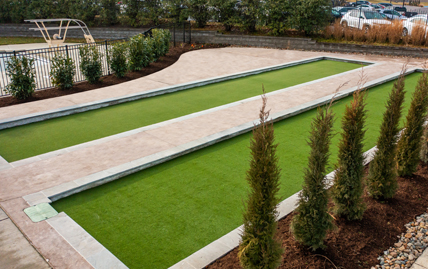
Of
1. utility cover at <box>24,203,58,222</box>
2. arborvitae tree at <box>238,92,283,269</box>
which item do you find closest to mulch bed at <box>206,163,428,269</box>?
arborvitae tree at <box>238,92,283,269</box>

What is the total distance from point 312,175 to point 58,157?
5241 millimetres

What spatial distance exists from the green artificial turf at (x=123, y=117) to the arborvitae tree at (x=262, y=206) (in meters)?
5.55

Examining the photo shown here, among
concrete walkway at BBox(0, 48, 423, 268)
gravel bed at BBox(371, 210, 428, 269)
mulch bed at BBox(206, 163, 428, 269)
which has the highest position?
concrete walkway at BBox(0, 48, 423, 268)

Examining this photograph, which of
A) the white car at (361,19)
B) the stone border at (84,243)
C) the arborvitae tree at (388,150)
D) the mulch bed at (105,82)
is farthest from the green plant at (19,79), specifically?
the white car at (361,19)

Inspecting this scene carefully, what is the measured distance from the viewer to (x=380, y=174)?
5.55 m

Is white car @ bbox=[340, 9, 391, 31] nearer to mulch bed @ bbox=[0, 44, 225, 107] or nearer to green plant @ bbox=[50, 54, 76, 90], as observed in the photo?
mulch bed @ bbox=[0, 44, 225, 107]

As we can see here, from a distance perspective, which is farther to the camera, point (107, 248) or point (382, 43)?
point (382, 43)

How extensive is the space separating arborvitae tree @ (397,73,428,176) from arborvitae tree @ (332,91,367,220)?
1757 millimetres

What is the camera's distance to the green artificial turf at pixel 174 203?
15.5ft

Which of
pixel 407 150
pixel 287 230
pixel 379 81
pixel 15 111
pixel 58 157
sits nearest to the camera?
pixel 287 230

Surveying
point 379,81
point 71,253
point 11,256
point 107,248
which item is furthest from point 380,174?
point 379,81

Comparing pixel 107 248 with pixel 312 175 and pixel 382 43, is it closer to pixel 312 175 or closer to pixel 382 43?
pixel 312 175

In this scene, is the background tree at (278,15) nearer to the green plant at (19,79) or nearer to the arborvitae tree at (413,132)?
the green plant at (19,79)

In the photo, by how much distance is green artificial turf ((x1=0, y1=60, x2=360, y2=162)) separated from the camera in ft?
26.5
